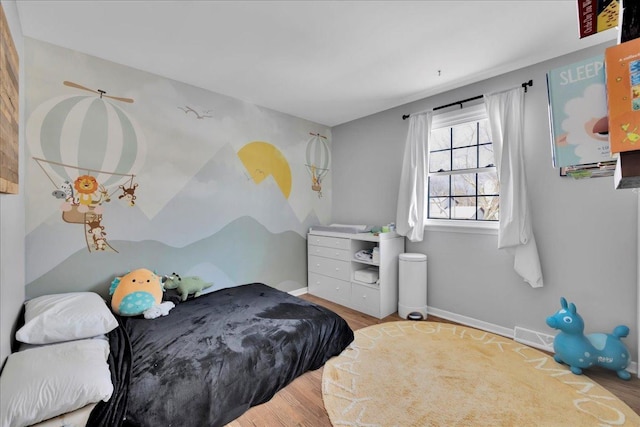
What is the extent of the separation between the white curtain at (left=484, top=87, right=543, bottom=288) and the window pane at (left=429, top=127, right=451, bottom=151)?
1.76ft

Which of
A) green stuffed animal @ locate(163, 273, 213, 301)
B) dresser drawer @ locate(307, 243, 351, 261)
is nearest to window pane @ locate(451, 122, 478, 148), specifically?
dresser drawer @ locate(307, 243, 351, 261)

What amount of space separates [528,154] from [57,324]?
380 centimetres

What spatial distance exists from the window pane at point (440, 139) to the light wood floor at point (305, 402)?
236 centimetres

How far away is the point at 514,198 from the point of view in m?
2.48

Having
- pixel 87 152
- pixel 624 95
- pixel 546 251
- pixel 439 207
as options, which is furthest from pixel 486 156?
pixel 87 152

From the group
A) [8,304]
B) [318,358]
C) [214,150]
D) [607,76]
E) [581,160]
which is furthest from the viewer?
[214,150]

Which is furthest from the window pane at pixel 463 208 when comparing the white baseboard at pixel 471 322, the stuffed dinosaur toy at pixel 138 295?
the stuffed dinosaur toy at pixel 138 295

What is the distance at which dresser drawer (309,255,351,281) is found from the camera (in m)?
3.43

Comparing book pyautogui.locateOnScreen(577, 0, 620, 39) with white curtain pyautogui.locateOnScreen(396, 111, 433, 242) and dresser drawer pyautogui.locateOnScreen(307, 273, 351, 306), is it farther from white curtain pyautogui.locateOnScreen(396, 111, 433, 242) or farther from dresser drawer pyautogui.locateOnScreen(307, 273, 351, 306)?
dresser drawer pyautogui.locateOnScreen(307, 273, 351, 306)

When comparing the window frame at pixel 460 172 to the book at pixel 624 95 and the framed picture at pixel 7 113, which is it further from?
the framed picture at pixel 7 113

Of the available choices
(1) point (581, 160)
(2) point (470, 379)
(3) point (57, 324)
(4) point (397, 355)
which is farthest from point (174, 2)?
(2) point (470, 379)

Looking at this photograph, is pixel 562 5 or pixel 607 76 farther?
pixel 562 5

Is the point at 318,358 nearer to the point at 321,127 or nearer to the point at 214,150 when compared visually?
the point at 214,150

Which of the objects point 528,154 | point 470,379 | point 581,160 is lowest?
point 470,379
